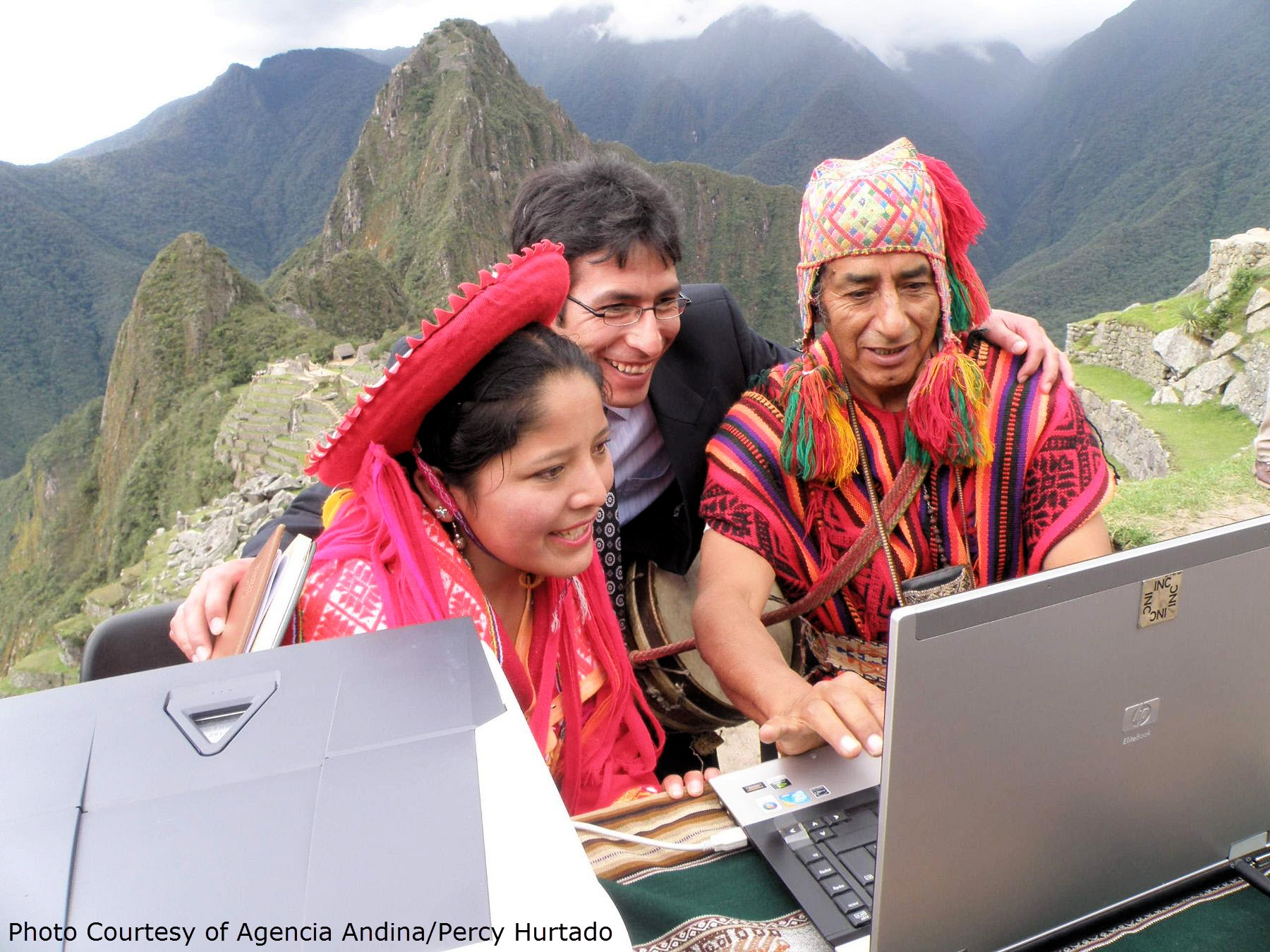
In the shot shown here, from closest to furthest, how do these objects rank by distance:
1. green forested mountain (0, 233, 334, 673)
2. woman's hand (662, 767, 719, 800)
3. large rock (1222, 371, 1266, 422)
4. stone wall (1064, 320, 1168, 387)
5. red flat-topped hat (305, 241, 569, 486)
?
woman's hand (662, 767, 719, 800) → red flat-topped hat (305, 241, 569, 486) → large rock (1222, 371, 1266, 422) → stone wall (1064, 320, 1168, 387) → green forested mountain (0, 233, 334, 673)

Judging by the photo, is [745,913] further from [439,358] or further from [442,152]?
[442,152]

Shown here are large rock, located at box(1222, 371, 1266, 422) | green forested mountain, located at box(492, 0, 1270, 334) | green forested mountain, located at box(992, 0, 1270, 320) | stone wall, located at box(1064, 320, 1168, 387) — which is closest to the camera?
large rock, located at box(1222, 371, 1266, 422)

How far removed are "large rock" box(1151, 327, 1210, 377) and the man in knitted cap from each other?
16.4m

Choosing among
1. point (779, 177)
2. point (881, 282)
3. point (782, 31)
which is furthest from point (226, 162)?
point (881, 282)

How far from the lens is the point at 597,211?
6.70 feet

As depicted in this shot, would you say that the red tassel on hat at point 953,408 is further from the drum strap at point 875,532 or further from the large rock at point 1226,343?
the large rock at point 1226,343

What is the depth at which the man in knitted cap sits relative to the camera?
1.75 m

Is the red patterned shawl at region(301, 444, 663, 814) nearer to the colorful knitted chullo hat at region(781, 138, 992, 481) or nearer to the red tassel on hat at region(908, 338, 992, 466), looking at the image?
the colorful knitted chullo hat at region(781, 138, 992, 481)

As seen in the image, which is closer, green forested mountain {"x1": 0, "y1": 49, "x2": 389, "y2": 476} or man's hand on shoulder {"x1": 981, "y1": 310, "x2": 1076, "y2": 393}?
man's hand on shoulder {"x1": 981, "y1": 310, "x2": 1076, "y2": 393}

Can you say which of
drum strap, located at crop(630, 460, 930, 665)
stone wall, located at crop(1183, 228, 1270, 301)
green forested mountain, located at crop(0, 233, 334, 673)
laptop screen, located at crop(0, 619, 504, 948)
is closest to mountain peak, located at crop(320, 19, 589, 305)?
green forested mountain, located at crop(0, 233, 334, 673)

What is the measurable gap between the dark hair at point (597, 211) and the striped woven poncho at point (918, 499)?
497mm

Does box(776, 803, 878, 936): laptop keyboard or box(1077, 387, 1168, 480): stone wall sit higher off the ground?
box(776, 803, 878, 936): laptop keyboard

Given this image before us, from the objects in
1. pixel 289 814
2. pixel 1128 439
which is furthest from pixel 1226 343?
pixel 289 814
